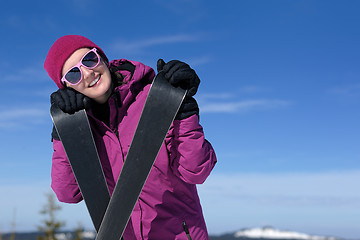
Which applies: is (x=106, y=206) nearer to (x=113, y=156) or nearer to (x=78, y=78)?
(x=113, y=156)

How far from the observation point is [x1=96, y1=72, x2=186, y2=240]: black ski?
2.25 meters

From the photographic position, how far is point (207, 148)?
232 cm

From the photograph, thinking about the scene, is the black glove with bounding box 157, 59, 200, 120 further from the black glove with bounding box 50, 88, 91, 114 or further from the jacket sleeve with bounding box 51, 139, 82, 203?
the jacket sleeve with bounding box 51, 139, 82, 203

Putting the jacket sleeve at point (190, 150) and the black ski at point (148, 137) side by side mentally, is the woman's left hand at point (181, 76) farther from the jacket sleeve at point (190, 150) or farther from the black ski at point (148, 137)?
the jacket sleeve at point (190, 150)

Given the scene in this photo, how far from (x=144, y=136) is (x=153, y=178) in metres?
0.29

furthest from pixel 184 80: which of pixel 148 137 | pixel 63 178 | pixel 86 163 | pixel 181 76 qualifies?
pixel 63 178

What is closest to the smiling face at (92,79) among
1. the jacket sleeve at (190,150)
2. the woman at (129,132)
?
the woman at (129,132)

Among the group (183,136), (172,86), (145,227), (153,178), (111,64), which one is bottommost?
(145,227)

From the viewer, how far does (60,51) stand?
2.44 m

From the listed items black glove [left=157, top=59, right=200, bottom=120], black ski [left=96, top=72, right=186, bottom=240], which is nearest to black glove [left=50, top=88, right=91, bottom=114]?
black ski [left=96, top=72, right=186, bottom=240]

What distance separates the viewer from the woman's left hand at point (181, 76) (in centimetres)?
221

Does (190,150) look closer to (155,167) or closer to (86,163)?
(155,167)

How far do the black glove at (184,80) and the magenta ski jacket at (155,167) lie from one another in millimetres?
52

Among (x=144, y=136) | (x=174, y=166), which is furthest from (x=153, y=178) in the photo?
(x=144, y=136)
